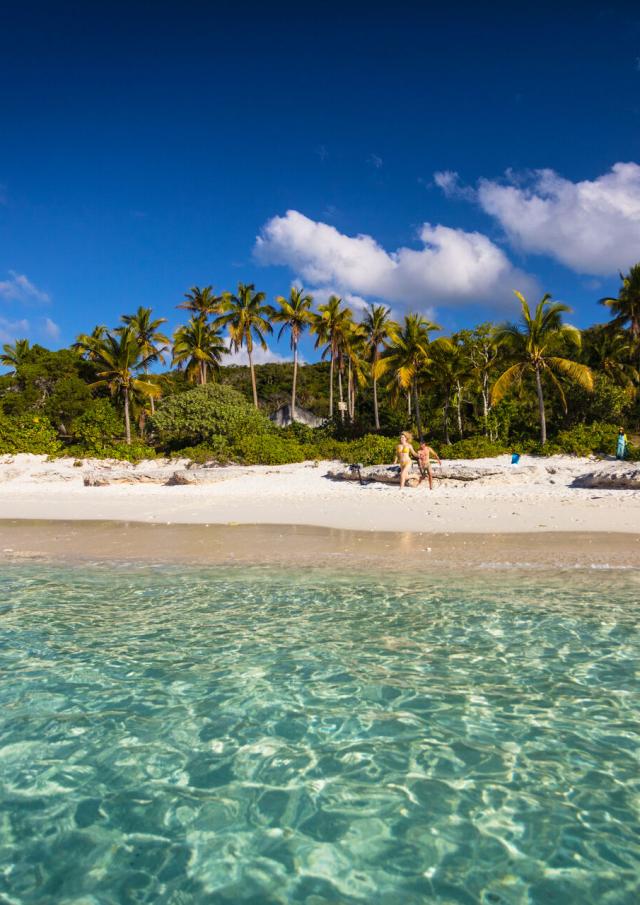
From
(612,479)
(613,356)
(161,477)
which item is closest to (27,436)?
(161,477)

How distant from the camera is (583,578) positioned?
27.3 feet

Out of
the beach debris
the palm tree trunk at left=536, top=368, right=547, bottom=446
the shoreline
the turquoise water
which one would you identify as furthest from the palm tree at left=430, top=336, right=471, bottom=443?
the turquoise water

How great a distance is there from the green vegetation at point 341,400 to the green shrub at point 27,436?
88 mm

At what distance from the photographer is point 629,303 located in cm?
4009

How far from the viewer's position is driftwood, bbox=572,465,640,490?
17.0m

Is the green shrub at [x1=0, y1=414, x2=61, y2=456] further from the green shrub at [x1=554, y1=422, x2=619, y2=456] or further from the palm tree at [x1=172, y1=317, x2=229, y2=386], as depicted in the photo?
the green shrub at [x1=554, y1=422, x2=619, y2=456]

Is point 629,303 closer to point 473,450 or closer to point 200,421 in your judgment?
point 473,450

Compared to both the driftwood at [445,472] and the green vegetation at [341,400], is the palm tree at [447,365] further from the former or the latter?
the driftwood at [445,472]

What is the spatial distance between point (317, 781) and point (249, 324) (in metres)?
43.9

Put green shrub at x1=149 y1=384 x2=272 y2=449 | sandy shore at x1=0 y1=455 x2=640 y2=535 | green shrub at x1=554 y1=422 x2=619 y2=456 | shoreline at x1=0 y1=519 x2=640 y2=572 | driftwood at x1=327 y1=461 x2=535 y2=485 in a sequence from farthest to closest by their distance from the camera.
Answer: green shrub at x1=149 y1=384 x2=272 y2=449 < green shrub at x1=554 y1=422 x2=619 y2=456 < driftwood at x1=327 y1=461 x2=535 y2=485 < sandy shore at x1=0 y1=455 x2=640 y2=535 < shoreline at x1=0 y1=519 x2=640 y2=572

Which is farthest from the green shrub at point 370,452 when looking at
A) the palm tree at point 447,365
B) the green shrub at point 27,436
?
the green shrub at point 27,436

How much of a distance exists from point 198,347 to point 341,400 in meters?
13.2

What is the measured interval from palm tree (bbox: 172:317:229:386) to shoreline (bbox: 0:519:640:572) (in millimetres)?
31300

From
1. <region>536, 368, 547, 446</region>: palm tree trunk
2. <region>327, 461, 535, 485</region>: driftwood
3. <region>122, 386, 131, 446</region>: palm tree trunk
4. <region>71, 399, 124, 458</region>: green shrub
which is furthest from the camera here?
<region>122, 386, 131, 446</region>: palm tree trunk
